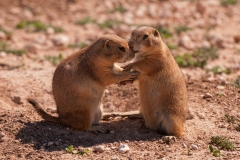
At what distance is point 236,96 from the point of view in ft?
29.6

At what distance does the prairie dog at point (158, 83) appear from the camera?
741 centimetres

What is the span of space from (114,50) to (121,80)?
47 cm

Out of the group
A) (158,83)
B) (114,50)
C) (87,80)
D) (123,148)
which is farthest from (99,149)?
(114,50)

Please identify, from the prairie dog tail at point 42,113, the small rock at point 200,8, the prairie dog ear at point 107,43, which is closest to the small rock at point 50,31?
the small rock at point 200,8

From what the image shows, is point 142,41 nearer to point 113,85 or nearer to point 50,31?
point 113,85

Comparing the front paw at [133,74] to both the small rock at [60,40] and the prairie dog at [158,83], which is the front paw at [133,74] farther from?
the small rock at [60,40]

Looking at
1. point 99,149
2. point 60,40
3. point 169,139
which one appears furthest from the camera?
point 60,40

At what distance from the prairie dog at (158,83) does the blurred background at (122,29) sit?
2550 millimetres

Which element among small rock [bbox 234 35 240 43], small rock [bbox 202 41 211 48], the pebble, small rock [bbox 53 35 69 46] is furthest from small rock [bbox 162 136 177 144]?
small rock [bbox 234 35 240 43]

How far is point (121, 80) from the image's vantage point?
7.48 meters

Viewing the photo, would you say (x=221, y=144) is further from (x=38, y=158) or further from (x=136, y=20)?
(x=136, y=20)

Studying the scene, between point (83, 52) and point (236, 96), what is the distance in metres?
3.12

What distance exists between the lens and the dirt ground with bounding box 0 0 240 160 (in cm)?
690

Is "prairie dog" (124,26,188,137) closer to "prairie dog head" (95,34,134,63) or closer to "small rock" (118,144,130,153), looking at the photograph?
"prairie dog head" (95,34,134,63)
